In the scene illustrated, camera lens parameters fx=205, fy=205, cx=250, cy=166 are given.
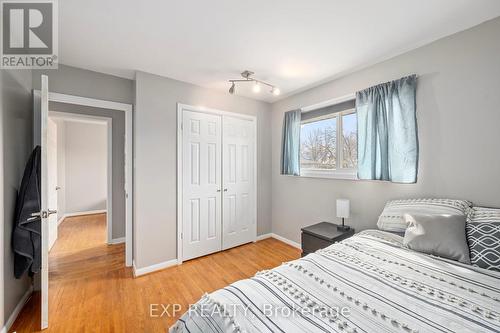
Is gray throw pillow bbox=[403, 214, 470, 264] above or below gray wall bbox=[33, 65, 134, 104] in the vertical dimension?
below

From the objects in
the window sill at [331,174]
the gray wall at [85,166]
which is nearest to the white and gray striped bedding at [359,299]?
the window sill at [331,174]

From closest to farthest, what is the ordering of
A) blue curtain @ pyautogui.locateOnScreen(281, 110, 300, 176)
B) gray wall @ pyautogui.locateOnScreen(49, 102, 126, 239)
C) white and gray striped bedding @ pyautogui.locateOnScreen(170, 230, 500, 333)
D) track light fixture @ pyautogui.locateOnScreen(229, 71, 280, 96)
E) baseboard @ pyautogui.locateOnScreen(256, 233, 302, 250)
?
1. white and gray striped bedding @ pyautogui.locateOnScreen(170, 230, 500, 333)
2. track light fixture @ pyautogui.locateOnScreen(229, 71, 280, 96)
3. blue curtain @ pyautogui.locateOnScreen(281, 110, 300, 176)
4. baseboard @ pyautogui.locateOnScreen(256, 233, 302, 250)
5. gray wall @ pyautogui.locateOnScreen(49, 102, 126, 239)

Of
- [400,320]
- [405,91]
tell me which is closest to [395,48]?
[405,91]

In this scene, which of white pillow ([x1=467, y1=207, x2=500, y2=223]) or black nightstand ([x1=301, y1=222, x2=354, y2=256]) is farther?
black nightstand ([x1=301, y1=222, x2=354, y2=256])

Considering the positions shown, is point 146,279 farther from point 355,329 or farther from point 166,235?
point 355,329

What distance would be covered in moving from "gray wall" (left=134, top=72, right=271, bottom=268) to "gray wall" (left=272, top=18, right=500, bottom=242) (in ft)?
7.62

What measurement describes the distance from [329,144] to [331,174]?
1.50ft

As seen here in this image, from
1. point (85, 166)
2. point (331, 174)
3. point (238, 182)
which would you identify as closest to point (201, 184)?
point (238, 182)

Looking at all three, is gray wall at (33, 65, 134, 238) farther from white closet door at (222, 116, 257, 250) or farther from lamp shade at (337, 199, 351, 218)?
lamp shade at (337, 199, 351, 218)

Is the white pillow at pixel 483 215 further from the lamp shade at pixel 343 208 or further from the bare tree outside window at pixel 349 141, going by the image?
the bare tree outside window at pixel 349 141

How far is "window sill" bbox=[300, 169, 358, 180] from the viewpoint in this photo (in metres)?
2.59

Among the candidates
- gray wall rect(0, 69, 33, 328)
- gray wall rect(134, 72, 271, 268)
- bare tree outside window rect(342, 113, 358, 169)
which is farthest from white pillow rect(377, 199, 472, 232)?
gray wall rect(0, 69, 33, 328)

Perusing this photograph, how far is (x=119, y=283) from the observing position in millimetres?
2312

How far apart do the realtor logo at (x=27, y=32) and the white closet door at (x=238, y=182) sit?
6.60ft
